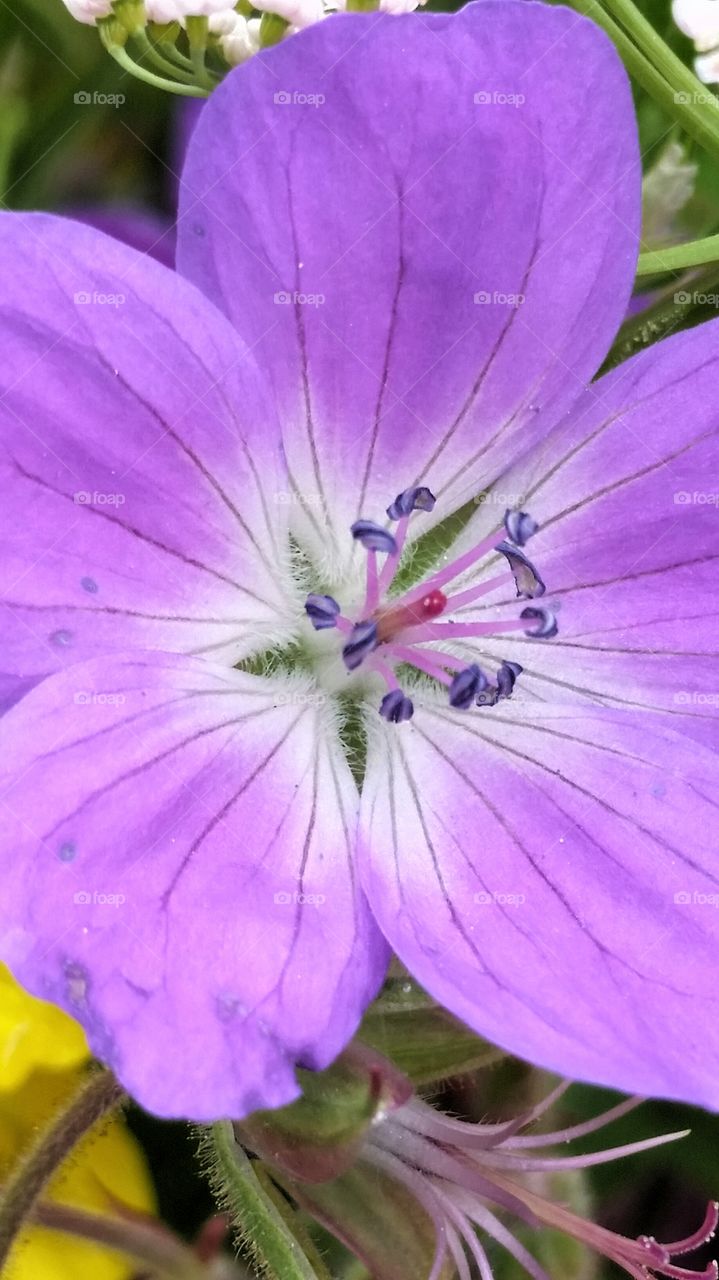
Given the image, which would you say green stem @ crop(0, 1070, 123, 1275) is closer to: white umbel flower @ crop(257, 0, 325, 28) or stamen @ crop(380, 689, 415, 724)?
stamen @ crop(380, 689, 415, 724)

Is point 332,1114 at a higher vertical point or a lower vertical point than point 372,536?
lower

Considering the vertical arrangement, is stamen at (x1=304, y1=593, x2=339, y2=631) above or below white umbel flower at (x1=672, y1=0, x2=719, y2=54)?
below

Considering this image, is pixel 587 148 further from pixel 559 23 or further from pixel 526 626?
pixel 526 626

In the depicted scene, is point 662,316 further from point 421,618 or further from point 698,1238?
point 698,1238

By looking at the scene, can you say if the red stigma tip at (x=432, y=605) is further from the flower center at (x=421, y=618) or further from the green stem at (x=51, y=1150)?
the green stem at (x=51, y=1150)

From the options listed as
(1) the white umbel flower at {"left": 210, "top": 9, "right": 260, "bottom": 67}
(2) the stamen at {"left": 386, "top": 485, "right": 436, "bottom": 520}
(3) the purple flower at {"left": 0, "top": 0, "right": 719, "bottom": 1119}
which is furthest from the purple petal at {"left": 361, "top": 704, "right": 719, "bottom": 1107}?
(1) the white umbel flower at {"left": 210, "top": 9, "right": 260, "bottom": 67}

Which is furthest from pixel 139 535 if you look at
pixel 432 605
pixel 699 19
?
pixel 699 19

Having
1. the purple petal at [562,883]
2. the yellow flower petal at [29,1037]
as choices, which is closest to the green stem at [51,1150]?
the yellow flower petal at [29,1037]
